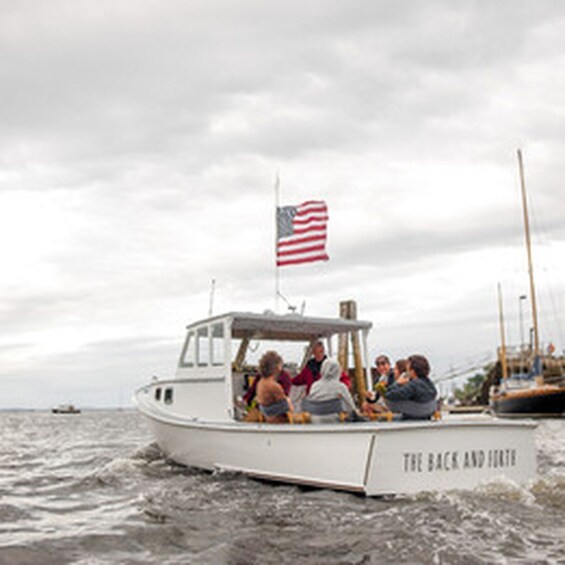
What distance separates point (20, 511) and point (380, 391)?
19.2ft

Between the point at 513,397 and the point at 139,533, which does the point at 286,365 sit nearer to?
the point at 139,533

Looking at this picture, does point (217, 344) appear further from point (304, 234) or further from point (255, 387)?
point (304, 234)

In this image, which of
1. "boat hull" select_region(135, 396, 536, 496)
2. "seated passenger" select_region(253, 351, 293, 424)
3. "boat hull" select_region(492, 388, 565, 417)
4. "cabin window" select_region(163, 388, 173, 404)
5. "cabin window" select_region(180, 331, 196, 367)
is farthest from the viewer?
"boat hull" select_region(492, 388, 565, 417)

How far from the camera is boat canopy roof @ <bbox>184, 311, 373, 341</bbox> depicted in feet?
38.6

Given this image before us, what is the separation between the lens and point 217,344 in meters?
11.8

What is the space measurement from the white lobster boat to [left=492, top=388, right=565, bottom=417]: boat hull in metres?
32.9

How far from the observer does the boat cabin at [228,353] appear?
Result: 37.3 feet

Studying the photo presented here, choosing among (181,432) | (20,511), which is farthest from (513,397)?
(20,511)

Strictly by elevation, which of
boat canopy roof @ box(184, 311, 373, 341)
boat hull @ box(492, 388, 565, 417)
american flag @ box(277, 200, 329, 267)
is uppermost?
american flag @ box(277, 200, 329, 267)

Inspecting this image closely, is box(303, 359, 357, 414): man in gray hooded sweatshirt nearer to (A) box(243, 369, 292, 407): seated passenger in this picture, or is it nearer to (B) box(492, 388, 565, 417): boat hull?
(A) box(243, 369, 292, 407): seated passenger

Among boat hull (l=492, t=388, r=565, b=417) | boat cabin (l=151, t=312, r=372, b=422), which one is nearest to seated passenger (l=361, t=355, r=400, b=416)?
boat cabin (l=151, t=312, r=372, b=422)

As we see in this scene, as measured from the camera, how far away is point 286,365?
13.6 metres

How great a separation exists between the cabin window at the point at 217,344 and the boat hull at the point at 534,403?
115 ft

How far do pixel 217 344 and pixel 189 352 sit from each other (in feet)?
3.38
